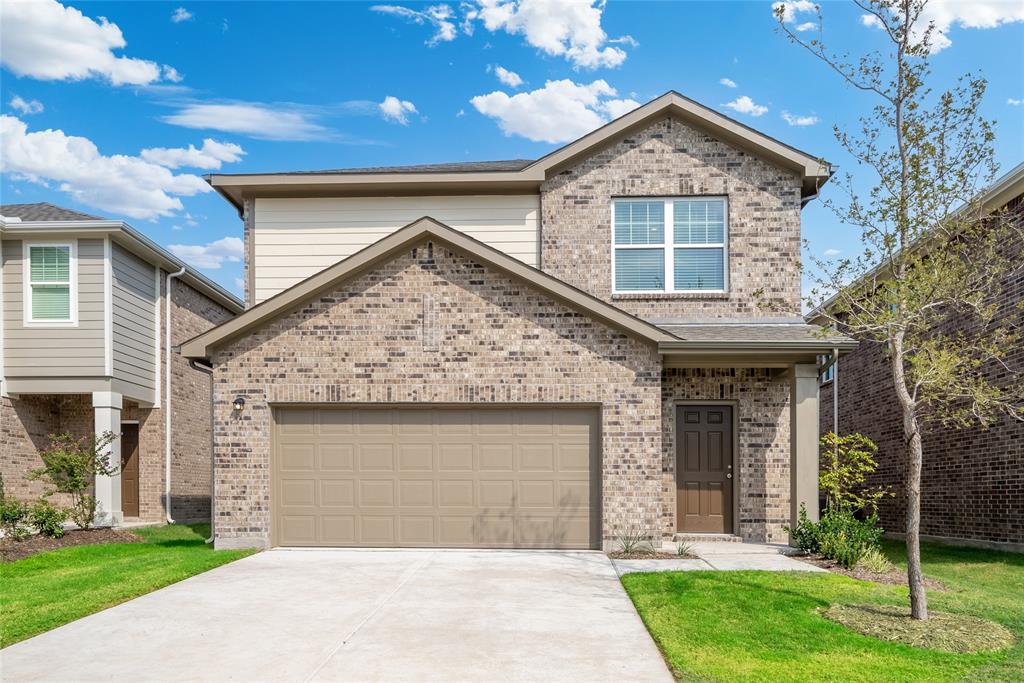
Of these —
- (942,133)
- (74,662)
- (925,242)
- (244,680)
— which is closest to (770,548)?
(925,242)

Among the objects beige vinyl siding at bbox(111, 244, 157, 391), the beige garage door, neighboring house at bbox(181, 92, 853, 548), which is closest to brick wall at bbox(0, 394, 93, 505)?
beige vinyl siding at bbox(111, 244, 157, 391)

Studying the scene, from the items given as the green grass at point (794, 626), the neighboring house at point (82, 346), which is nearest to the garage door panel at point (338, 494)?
the green grass at point (794, 626)

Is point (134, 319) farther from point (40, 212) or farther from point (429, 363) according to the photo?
point (429, 363)

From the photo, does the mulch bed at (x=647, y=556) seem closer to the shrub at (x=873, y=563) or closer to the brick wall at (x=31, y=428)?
the shrub at (x=873, y=563)

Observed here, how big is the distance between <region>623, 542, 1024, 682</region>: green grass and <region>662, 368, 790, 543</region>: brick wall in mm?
2705

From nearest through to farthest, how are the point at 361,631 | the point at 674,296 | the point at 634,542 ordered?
the point at 361,631 < the point at 634,542 < the point at 674,296

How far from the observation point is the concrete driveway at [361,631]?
626 cm

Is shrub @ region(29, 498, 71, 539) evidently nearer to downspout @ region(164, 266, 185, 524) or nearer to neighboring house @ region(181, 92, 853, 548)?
neighboring house @ region(181, 92, 853, 548)

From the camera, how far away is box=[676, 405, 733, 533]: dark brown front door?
13.4 meters

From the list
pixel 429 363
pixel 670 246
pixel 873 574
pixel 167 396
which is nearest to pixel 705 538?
pixel 873 574

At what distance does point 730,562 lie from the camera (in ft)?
35.6

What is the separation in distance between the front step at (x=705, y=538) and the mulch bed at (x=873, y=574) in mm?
1928

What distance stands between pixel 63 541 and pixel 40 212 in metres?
7.20

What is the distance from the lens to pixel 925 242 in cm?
845
